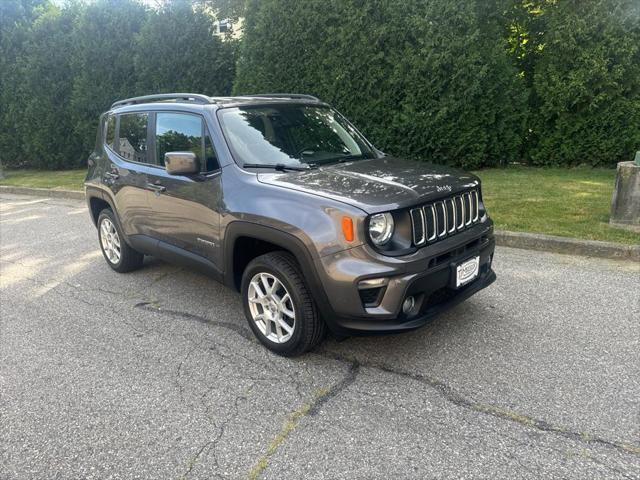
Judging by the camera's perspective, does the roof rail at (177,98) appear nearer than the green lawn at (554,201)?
Yes

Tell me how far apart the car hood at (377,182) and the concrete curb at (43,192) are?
29.2 feet

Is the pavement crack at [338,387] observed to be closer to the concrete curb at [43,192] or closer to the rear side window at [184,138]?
the rear side window at [184,138]

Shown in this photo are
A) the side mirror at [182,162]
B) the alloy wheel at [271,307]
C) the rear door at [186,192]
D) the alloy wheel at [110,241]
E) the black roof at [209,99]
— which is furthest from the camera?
the alloy wheel at [110,241]

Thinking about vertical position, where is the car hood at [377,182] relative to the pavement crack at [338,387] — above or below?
above

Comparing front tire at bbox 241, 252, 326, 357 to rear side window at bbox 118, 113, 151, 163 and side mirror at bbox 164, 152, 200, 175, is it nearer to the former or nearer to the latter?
side mirror at bbox 164, 152, 200, 175

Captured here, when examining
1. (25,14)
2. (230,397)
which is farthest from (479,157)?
(25,14)

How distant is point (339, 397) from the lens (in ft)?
9.89

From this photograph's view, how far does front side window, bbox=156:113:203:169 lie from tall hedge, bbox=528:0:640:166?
8158mm

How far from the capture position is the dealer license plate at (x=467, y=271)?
328 centimetres

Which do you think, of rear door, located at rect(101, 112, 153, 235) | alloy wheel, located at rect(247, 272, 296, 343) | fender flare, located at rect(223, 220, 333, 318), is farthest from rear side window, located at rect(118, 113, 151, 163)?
alloy wheel, located at rect(247, 272, 296, 343)

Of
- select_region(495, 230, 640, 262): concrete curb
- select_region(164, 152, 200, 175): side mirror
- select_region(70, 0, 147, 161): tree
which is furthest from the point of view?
select_region(70, 0, 147, 161): tree

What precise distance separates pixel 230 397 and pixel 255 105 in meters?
2.42

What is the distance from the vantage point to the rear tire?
5322 mm

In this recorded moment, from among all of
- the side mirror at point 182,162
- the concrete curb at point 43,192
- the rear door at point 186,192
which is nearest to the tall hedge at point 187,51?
the concrete curb at point 43,192
